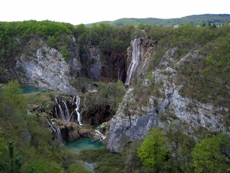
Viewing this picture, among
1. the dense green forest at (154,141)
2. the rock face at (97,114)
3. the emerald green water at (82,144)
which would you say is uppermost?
the dense green forest at (154,141)

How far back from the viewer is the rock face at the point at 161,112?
128 ft

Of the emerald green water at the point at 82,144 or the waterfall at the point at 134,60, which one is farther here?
the waterfall at the point at 134,60

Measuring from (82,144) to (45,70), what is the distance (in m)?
36.3

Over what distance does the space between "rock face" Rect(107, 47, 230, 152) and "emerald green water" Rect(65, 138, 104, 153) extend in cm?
402

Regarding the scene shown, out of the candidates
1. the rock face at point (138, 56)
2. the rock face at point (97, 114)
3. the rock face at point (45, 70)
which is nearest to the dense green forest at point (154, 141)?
the rock face at point (97, 114)

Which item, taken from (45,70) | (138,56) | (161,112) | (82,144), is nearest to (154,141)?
(161,112)

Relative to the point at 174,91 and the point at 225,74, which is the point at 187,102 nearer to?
the point at 174,91

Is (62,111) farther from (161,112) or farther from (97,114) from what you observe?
(161,112)

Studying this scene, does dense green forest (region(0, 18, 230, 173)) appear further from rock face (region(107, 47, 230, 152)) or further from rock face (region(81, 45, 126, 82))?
rock face (region(81, 45, 126, 82))

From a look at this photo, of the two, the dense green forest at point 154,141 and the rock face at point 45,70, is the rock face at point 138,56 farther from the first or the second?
the rock face at point 45,70

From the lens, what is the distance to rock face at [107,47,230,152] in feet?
128

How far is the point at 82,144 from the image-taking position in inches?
1892

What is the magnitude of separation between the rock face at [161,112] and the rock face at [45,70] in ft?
106

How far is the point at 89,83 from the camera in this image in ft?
261
